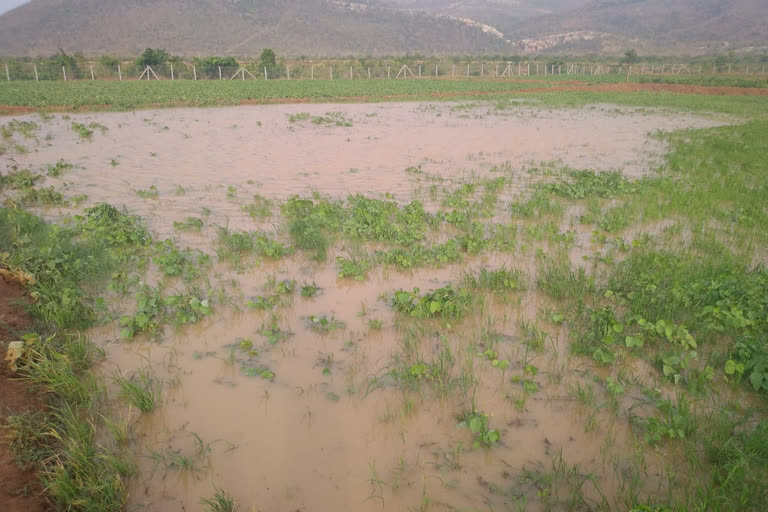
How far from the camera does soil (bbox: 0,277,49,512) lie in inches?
105

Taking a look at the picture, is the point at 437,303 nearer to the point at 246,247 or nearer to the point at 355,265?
the point at 355,265

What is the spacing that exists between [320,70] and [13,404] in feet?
185

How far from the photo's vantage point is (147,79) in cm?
4388

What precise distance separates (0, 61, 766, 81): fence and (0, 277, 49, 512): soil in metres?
43.4

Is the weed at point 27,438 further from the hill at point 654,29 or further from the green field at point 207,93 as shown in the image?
the hill at point 654,29

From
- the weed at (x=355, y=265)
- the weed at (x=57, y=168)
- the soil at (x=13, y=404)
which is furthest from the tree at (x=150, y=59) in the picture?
the soil at (x=13, y=404)

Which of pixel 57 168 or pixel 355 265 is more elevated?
pixel 57 168

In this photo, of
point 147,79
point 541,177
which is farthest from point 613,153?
point 147,79

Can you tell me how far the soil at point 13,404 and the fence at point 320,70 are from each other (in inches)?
1707

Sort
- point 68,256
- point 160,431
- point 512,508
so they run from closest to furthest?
point 512,508 → point 160,431 → point 68,256

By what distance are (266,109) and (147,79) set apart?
26.1 metres

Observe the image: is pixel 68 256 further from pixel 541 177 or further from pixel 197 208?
pixel 541 177

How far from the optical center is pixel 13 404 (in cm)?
340

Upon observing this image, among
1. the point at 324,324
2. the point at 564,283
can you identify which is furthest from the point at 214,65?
the point at 564,283
